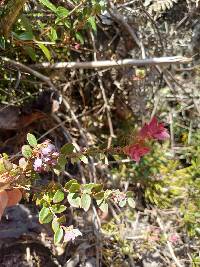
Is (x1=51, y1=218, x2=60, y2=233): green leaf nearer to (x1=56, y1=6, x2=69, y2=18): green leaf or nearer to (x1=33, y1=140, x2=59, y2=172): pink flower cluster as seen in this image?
(x1=33, y1=140, x2=59, y2=172): pink flower cluster

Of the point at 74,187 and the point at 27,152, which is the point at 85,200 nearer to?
the point at 74,187

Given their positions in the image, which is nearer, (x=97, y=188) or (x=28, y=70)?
(x=97, y=188)

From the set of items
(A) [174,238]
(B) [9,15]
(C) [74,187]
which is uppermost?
(B) [9,15]

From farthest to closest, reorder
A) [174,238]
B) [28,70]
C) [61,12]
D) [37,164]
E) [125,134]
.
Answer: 1. [125,134]
2. [174,238]
3. [28,70]
4. [61,12]
5. [37,164]

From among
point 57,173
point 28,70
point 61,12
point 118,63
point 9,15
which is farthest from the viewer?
point 28,70

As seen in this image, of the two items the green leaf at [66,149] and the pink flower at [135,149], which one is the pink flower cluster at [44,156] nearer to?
the green leaf at [66,149]

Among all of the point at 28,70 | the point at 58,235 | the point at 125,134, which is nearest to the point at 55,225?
the point at 58,235

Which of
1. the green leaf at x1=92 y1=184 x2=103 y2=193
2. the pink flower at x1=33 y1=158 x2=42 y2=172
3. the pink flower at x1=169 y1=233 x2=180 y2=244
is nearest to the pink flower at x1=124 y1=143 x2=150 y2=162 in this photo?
the green leaf at x1=92 y1=184 x2=103 y2=193

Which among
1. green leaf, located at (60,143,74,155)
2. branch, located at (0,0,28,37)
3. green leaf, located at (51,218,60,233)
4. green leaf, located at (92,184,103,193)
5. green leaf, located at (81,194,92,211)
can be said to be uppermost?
branch, located at (0,0,28,37)
